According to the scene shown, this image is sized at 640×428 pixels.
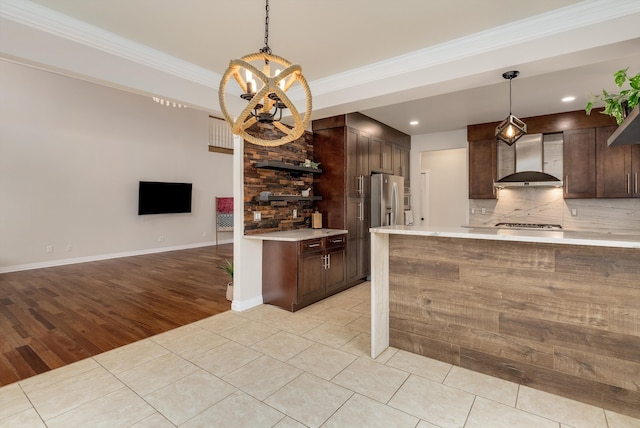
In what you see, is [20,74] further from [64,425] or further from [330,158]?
[64,425]

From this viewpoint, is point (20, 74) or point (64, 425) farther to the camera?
point (20, 74)

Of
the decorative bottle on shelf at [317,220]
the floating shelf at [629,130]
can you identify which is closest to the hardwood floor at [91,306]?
the decorative bottle on shelf at [317,220]

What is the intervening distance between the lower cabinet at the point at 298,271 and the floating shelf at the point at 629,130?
284 centimetres

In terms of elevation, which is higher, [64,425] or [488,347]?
[488,347]

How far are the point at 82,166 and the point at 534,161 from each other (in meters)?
8.38

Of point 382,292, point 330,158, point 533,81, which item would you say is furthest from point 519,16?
point 330,158

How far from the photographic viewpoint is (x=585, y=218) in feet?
15.5

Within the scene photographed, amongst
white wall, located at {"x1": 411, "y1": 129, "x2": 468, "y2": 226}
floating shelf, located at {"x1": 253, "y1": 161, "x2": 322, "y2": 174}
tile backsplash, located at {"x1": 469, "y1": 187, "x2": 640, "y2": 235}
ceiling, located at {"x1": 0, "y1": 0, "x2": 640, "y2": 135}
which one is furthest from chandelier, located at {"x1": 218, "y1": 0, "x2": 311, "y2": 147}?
white wall, located at {"x1": 411, "y1": 129, "x2": 468, "y2": 226}

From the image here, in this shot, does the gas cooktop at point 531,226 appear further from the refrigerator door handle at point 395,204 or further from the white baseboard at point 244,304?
the white baseboard at point 244,304

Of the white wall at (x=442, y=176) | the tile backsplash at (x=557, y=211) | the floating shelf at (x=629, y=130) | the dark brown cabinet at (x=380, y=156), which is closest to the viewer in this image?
the floating shelf at (x=629, y=130)

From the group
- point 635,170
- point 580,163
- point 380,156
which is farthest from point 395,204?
point 635,170

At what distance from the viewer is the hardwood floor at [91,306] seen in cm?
270

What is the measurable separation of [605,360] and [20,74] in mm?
8781

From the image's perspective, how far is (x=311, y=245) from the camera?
3807 mm
